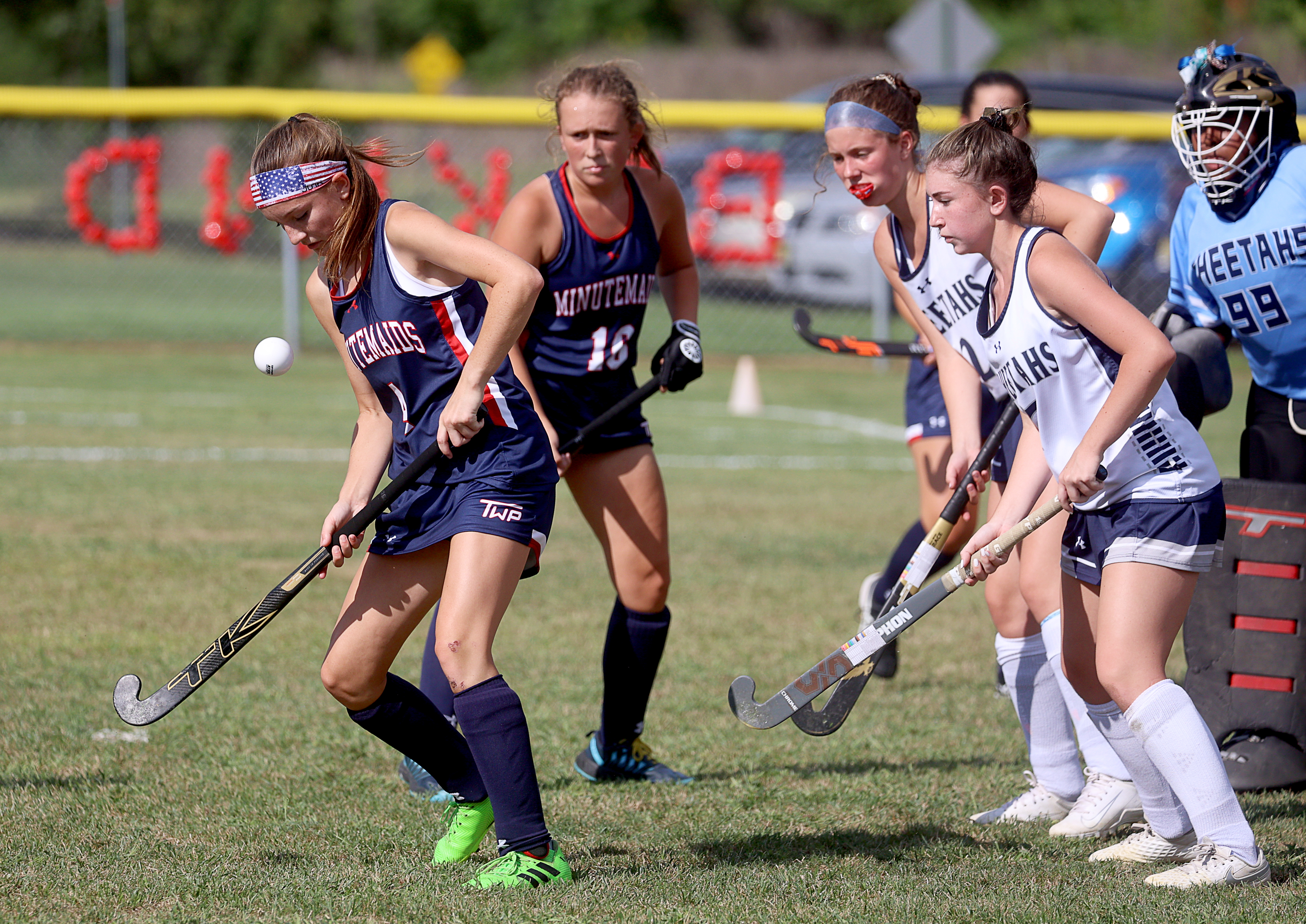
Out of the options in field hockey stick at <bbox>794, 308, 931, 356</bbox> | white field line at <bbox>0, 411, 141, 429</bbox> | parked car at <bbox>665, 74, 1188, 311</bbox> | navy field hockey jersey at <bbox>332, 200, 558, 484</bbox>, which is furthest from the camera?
parked car at <bbox>665, 74, 1188, 311</bbox>

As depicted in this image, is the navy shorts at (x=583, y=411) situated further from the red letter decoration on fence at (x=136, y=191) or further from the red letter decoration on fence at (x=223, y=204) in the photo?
the red letter decoration on fence at (x=136, y=191)

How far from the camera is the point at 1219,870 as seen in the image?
3.53 meters

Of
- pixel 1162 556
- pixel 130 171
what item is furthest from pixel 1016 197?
pixel 130 171

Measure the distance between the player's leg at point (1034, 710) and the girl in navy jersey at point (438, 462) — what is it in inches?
53.8

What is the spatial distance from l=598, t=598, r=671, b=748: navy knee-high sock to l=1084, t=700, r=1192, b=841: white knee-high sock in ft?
4.60

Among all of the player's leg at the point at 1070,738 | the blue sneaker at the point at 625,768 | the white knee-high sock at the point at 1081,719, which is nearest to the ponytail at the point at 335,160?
the blue sneaker at the point at 625,768

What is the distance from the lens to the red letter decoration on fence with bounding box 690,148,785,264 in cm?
1455

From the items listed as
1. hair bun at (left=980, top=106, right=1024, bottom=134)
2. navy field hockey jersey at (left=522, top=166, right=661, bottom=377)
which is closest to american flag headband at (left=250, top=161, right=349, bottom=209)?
navy field hockey jersey at (left=522, top=166, right=661, bottom=377)

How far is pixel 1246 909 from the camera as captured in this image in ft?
11.2

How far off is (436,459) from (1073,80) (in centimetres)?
1539

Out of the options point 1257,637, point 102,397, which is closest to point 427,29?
point 102,397

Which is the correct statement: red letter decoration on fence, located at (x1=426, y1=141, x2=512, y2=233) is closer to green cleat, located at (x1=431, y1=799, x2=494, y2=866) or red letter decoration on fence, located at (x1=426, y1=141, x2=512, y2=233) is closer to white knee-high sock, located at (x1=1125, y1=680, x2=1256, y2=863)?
green cleat, located at (x1=431, y1=799, x2=494, y2=866)

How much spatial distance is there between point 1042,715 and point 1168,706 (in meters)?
0.80

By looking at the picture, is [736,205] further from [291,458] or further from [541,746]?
[541,746]
